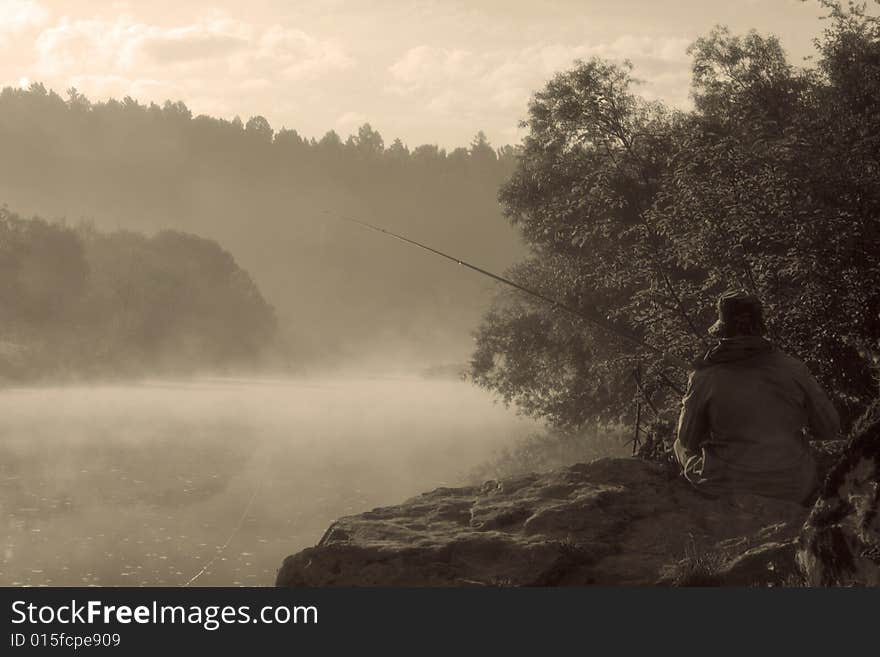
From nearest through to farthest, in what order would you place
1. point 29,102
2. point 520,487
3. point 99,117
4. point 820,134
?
point 520,487, point 820,134, point 29,102, point 99,117

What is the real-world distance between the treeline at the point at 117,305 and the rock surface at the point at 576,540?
2435 inches

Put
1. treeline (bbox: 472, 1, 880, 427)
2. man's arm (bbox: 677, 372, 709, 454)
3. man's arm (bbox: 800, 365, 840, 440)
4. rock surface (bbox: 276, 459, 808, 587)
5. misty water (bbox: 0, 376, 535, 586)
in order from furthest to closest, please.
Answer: misty water (bbox: 0, 376, 535, 586), treeline (bbox: 472, 1, 880, 427), rock surface (bbox: 276, 459, 808, 587), man's arm (bbox: 677, 372, 709, 454), man's arm (bbox: 800, 365, 840, 440)

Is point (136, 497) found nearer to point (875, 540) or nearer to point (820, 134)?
point (820, 134)

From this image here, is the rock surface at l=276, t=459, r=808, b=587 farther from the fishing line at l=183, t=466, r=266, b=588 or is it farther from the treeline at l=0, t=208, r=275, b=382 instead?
the treeline at l=0, t=208, r=275, b=382

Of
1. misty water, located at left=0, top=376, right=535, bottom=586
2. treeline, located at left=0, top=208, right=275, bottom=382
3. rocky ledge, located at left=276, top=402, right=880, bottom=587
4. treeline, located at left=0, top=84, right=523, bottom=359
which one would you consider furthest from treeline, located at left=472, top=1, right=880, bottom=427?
treeline, located at left=0, top=84, right=523, bottom=359

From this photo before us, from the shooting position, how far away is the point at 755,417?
263 inches

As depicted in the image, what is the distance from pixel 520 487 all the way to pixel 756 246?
11516 millimetres

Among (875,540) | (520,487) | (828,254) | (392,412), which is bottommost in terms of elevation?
(392,412)

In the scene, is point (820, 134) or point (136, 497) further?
point (136, 497)

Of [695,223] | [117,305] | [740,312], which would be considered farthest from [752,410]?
[117,305]

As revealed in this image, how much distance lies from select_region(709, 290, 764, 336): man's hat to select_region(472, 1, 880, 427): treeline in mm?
3371

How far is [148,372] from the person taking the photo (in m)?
83.8

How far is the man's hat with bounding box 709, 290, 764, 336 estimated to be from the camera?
668 centimetres

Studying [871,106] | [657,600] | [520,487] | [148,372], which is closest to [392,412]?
[148,372]
